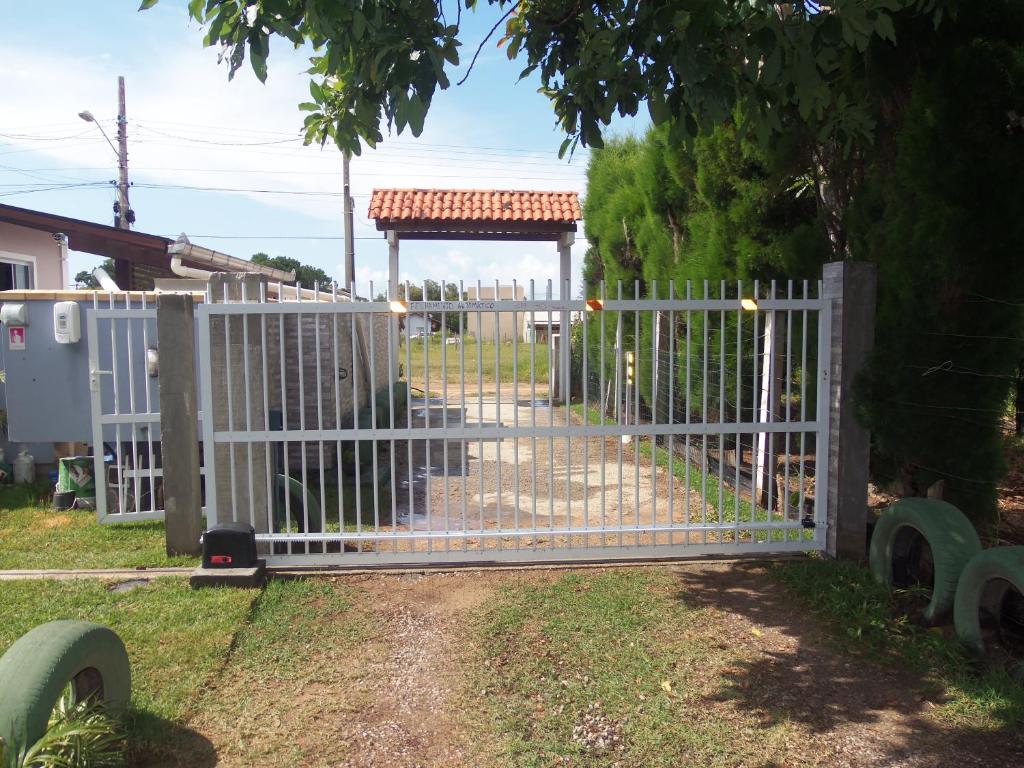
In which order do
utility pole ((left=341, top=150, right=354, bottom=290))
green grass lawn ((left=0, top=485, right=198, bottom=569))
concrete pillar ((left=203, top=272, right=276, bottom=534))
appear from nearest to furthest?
concrete pillar ((left=203, top=272, right=276, bottom=534)) → green grass lawn ((left=0, top=485, right=198, bottom=569)) → utility pole ((left=341, top=150, right=354, bottom=290))

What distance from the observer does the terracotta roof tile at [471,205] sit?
1388cm

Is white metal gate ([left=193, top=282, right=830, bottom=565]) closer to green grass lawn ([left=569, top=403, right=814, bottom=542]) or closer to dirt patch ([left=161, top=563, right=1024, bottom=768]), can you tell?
green grass lawn ([left=569, top=403, right=814, bottom=542])

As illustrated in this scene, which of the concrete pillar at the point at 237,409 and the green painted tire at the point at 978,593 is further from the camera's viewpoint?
the concrete pillar at the point at 237,409

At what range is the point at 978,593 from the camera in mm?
3789

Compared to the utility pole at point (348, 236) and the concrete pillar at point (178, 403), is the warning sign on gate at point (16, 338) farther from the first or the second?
the utility pole at point (348, 236)

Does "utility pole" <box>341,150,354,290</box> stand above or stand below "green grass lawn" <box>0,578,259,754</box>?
above

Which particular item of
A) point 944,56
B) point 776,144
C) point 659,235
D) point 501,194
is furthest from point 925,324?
point 501,194

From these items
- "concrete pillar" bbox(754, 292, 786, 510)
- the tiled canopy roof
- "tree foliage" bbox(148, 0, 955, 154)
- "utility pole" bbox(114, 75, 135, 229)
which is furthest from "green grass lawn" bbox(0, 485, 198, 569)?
"utility pole" bbox(114, 75, 135, 229)

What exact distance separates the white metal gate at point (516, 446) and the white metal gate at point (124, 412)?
1.11 m

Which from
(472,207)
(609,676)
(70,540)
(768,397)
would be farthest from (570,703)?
(472,207)

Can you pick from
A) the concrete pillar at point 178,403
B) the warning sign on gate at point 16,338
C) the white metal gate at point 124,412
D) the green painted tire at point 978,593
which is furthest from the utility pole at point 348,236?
the green painted tire at point 978,593

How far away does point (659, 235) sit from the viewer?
9.90m

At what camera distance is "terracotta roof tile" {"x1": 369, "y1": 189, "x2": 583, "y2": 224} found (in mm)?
13883

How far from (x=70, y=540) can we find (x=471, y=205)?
10.2m
